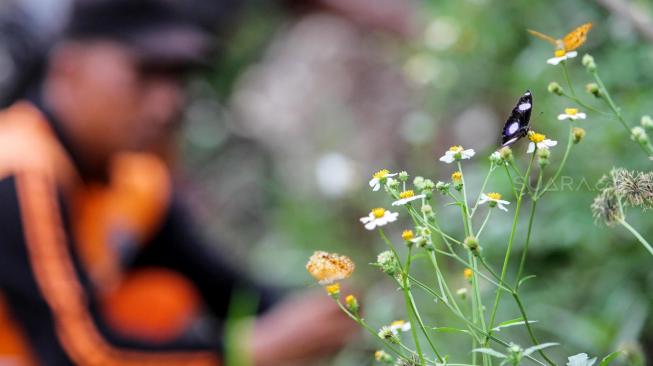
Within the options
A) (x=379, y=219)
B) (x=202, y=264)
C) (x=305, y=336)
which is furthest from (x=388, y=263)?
(x=202, y=264)

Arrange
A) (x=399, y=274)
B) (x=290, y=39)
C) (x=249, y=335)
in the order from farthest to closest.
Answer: (x=290, y=39), (x=249, y=335), (x=399, y=274)

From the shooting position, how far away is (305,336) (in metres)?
1.94

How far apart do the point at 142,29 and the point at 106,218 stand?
45 centimetres

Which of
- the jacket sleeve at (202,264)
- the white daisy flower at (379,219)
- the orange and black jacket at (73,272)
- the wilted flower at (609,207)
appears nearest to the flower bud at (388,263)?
the white daisy flower at (379,219)

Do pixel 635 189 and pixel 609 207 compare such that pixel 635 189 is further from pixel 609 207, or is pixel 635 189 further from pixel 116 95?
pixel 116 95

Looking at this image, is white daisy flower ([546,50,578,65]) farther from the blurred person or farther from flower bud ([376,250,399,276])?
the blurred person

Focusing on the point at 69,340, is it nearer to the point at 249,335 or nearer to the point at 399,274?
the point at 249,335

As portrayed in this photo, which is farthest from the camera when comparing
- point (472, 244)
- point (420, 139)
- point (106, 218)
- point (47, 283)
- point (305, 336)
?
point (106, 218)

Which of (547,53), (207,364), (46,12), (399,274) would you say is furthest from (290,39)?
(399,274)

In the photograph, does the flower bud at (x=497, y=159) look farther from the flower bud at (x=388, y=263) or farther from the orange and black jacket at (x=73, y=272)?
the orange and black jacket at (x=73, y=272)

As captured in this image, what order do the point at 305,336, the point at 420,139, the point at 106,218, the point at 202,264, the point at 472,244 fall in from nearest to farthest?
the point at 472,244 → the point at 420,139 → the point at 305,336 → the point at 106,218 → the point at 202,264

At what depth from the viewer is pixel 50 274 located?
72.0 inches

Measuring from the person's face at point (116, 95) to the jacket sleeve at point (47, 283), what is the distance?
196mm

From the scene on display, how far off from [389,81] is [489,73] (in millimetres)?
1452
